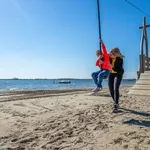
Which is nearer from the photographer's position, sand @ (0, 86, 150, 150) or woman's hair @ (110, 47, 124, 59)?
sand @ (0, 86, 150, 150)

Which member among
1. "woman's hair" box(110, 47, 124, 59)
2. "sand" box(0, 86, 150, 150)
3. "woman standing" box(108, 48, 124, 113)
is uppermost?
"woman's hair" box(110, 47, 124, 59)

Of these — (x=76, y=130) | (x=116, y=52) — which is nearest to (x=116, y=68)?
(x=116, y=52)

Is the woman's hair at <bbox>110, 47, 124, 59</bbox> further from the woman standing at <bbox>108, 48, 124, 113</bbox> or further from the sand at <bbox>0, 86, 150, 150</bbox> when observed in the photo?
the sand at <bbox>0, 86, 150, 150</bbox>

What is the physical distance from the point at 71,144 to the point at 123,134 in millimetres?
969

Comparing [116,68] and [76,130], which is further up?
[116,68]

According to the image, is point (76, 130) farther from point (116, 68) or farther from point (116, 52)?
point (116, 52)

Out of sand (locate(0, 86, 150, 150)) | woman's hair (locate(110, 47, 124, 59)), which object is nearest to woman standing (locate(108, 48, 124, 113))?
woman's hair (locate(110, 47, 124, 59))

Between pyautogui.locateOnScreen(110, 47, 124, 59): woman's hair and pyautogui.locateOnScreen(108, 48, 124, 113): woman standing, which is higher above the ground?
pyautogui.locateOnScreen(110, 47, 124, 59): woman's hair

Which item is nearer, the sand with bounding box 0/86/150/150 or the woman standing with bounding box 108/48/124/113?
the sand with bounding box 0/86/150/150

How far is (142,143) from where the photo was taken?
3391 millimetres

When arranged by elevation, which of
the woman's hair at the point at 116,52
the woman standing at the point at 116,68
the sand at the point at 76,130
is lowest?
the sand at the point at 76,130

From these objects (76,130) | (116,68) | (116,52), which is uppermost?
(116,52)

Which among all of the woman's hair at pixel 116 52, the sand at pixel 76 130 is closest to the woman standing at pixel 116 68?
the woman's hair at pixel 116 52

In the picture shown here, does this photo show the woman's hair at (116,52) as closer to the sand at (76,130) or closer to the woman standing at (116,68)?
the woman standing at (116,68)
